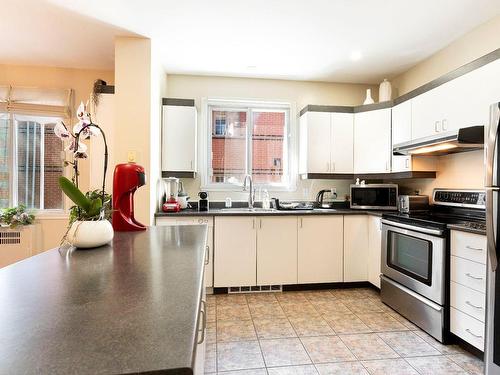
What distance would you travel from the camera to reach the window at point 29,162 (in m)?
3.44

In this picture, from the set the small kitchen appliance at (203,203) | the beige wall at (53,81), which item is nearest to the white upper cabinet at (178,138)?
the small kitchen appliance at (203,203)

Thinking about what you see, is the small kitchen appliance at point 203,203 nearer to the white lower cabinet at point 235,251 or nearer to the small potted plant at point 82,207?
the white lower cabinet at point 235,251

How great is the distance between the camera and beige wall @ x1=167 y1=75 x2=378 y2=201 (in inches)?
143

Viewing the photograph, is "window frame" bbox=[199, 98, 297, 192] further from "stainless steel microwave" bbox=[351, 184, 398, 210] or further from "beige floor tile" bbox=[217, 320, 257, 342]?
"beige floor tile" bbox=[217, 320, 257, 342]

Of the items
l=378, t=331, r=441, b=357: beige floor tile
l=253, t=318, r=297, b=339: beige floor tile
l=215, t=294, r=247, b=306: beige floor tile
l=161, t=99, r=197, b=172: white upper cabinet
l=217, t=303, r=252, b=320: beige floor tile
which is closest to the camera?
l=378, t=331, r=441, b=357: beige floor tile

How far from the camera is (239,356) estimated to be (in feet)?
6.45

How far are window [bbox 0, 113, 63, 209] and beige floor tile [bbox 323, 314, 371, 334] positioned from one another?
3.40 metres

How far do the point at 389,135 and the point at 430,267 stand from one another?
5.17 ft

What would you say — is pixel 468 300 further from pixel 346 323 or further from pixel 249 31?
pixel 249 31

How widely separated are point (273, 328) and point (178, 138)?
221 cm

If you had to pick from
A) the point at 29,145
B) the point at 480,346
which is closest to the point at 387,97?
the point at 480,346

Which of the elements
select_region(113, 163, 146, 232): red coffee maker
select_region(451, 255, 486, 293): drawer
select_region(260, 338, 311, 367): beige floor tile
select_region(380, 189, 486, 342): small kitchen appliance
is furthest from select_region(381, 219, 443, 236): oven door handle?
select_region(113, 163, 146, 232): red coffee maker

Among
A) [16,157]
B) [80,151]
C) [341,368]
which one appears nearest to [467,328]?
[341,368]

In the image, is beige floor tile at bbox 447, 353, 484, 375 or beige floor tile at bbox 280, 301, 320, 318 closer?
beige floor tile at bbox 447, 353, 484, 375
